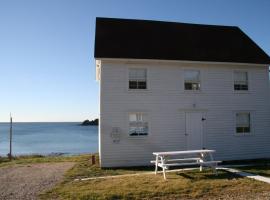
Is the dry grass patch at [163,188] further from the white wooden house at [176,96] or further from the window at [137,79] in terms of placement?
the window at [137,79]

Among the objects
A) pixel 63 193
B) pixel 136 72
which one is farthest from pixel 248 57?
pixel 63 193

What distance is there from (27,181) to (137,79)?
7997mm

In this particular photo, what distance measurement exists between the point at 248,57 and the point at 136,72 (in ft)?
23.8

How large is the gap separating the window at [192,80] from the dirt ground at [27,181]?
27.9ft

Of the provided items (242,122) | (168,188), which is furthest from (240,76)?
(168,188)

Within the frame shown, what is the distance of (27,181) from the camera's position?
13312 mm

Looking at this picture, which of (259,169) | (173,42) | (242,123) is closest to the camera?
(259,169)

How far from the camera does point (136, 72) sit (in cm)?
1797

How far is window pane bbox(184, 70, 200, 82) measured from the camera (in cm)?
1862

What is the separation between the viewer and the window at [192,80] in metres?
18.6

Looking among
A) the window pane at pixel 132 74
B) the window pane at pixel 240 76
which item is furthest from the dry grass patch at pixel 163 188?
the window pane at pixel 240 76

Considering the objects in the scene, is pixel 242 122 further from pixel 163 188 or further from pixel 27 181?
pixel 27 181

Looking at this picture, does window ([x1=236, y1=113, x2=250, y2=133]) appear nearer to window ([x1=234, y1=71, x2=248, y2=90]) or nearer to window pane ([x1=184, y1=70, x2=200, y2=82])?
window ([x1=234, y1=71, x2=248, y2=90])

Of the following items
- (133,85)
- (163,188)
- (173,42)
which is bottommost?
(163,188)
